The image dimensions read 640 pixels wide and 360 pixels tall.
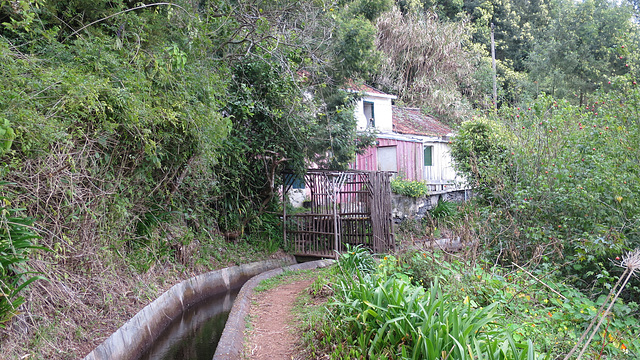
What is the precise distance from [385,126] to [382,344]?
17.3m

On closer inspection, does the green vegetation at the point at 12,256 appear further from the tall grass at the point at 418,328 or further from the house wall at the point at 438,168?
the house wall at the point at 438,168

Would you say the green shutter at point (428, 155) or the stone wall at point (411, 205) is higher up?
the green shutter at point (428, 155)

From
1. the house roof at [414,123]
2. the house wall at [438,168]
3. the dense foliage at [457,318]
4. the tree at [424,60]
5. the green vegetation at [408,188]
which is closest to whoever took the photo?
the dense foliage at [457,318]

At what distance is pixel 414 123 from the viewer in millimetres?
22922

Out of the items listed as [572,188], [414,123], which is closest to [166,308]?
[572,188]

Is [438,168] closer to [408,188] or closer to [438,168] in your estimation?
[438,168]

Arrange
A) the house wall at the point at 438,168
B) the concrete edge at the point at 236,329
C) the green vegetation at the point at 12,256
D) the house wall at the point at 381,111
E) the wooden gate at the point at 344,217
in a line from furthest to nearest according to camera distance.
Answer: the house wall at the point at 438,168
the house wall at the point at 381,111
the wooden gate at the point at 344,217
the concrete edge at the point at 236,329
the green vegetation at the point at 12,256

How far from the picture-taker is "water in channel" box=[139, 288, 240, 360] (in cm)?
585

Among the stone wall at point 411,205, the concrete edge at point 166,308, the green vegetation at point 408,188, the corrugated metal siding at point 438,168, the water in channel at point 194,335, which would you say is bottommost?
the water in channel at point 194,335

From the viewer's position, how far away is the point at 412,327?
3691mm

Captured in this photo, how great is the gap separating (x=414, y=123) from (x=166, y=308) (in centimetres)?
1817

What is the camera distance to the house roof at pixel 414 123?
69.8ft

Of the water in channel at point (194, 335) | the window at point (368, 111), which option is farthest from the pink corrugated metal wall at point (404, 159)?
the water in channel at point (194, 335)

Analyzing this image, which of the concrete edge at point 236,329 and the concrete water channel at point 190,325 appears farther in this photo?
the concrete water channel at point 190,325
